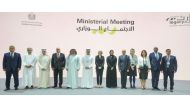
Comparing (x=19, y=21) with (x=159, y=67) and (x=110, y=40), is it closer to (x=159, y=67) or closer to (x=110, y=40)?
(x=110, y=40)

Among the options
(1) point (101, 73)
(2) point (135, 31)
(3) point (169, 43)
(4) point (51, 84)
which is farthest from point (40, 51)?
(3) point (169, 43)

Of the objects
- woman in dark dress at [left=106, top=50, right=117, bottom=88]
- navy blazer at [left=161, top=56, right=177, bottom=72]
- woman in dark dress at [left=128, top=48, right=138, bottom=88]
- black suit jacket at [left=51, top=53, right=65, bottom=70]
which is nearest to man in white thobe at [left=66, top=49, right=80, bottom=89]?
black suit jacket at [left=51, top=53, right=65, bottom=70]

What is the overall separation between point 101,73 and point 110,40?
4.62 feet

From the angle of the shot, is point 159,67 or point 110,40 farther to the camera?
point 110,40

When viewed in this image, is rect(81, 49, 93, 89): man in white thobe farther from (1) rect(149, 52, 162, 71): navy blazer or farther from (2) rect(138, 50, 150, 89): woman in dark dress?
(1) rect(149, 52, 162, 71): navy blazer

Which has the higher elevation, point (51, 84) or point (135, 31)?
point (135, 31)

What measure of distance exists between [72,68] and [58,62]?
0.48 m

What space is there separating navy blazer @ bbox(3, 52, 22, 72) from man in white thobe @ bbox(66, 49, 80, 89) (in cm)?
154

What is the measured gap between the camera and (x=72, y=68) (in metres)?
13.1

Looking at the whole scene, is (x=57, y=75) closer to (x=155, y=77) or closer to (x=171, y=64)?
(x=155, y=77)

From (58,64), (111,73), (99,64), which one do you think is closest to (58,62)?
(58,64)

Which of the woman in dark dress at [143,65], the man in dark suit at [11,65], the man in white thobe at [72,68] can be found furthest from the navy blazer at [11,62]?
the woman in dark dress at [143,65]

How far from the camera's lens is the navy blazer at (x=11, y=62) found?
1262cm

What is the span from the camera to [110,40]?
1414 centimetres
